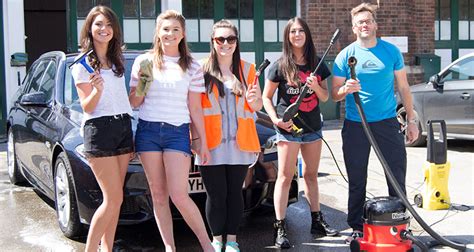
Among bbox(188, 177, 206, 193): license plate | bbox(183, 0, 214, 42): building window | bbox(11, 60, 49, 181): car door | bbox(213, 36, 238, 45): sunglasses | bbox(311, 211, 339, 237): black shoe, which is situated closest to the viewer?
bbox(213, 36, 238, 45): sunglasses

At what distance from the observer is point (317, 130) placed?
16.5 ft

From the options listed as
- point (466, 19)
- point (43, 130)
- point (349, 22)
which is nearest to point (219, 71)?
point (43, 130)

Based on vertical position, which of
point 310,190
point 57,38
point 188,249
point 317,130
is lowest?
point 188,249

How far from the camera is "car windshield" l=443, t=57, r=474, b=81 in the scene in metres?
9.56

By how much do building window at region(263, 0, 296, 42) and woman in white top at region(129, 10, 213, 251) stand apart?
1005 cm

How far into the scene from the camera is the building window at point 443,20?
1562 cm

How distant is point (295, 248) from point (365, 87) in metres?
1.40

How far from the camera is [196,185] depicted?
4.86 metres

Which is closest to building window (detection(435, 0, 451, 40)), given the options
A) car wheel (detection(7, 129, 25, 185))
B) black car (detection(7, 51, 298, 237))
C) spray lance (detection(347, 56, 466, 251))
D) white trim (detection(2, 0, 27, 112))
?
white trim (detection(2, 0, 27, 112))

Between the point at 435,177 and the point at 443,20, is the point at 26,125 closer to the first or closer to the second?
the point at 435,177

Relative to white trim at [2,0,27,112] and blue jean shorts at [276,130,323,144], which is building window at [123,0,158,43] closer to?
white trim at [2,0,27,112]

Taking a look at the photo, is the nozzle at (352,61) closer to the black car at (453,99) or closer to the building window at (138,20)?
the black car at (453,99)

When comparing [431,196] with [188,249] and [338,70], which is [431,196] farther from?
[188,249]

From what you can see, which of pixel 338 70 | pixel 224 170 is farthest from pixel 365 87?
pixel 224 170
